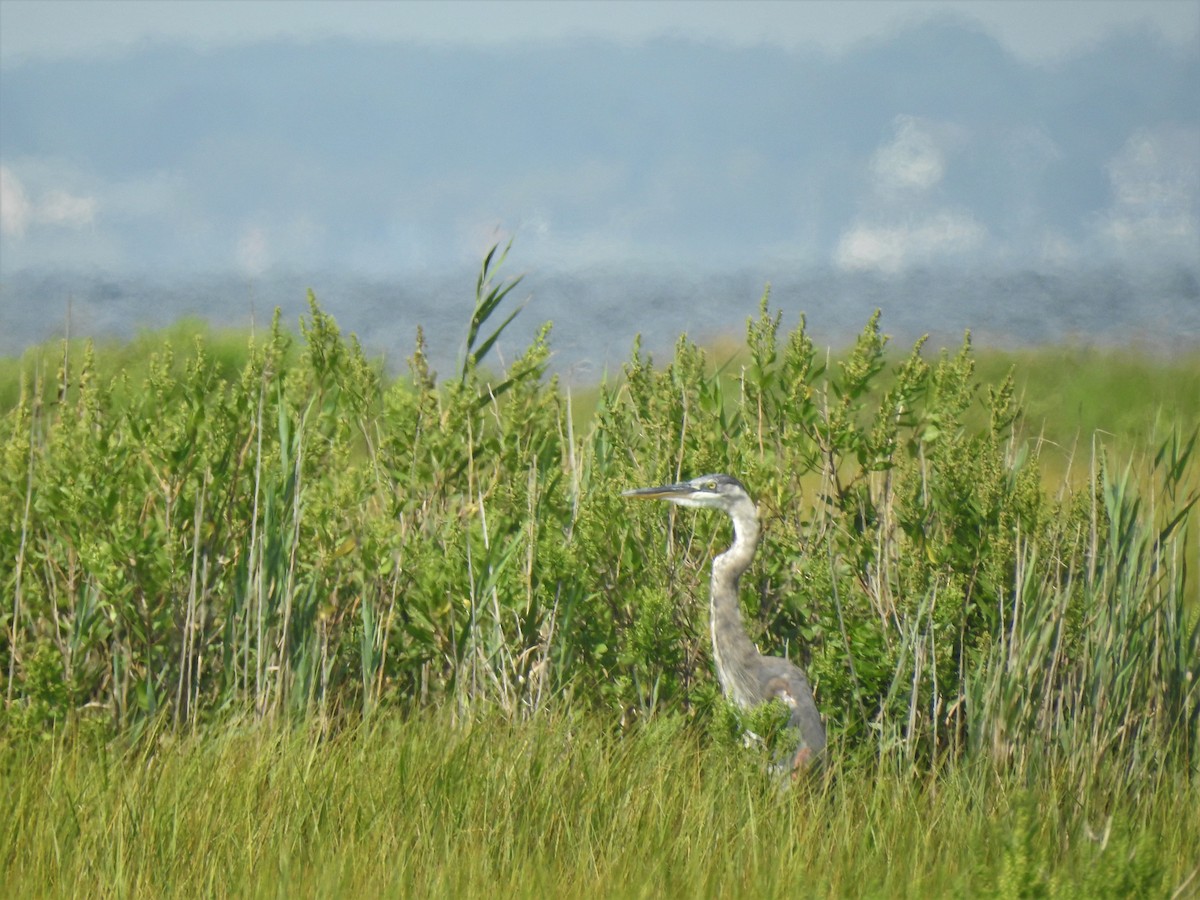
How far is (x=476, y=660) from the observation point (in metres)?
3.59

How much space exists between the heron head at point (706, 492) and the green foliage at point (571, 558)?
0.96ft

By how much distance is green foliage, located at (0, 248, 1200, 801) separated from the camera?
3.44 meters

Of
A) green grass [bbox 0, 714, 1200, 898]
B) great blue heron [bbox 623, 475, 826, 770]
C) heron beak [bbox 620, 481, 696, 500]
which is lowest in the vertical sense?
green grass [bbox 0, 714, 1200, 898]

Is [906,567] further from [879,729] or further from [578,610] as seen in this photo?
[578,610]

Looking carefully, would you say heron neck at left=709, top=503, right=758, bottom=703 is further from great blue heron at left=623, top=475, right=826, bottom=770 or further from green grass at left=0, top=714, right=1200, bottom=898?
green grass at left=0, top=714, right=1200, bottom=898

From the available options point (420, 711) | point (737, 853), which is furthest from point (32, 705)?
point (737, 853)

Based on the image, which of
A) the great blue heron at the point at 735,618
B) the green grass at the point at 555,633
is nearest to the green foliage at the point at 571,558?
the green grass at the point at 555,633

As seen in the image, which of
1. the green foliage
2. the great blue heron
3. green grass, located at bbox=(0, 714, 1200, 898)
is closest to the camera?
green grass, located at bbox=(0, 714, 1200, 898)

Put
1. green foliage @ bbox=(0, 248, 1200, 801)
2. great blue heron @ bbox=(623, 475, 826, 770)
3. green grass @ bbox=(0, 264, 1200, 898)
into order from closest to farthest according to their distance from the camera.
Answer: green grass @ bbox=(0, 264, 1200, 898) < great blue heron @ bbox=(623, 475, 826, 770) < green foliage @ bbox=(0, 248, 1200, 801)

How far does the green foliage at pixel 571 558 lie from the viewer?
3436 millimetres

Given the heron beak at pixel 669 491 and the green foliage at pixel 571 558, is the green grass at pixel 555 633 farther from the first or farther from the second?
the heron beak at pixel 669 491

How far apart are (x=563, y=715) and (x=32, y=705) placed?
59.3 inches

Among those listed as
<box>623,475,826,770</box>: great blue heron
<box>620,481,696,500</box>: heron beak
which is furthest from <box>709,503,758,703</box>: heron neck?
<box>620,481,696,500</box>: heron beak

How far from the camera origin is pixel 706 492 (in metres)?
3.37
